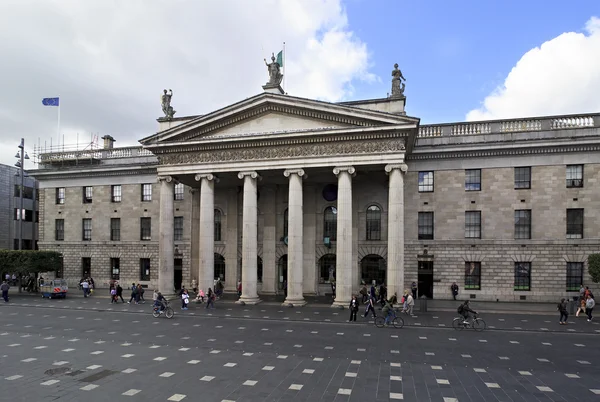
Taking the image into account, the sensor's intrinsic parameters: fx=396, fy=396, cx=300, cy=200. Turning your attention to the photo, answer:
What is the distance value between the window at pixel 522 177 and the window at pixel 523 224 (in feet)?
6.53

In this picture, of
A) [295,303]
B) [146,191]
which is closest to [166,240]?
[146,191]

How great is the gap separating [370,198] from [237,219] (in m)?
12.6

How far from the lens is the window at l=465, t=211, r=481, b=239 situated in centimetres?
3225

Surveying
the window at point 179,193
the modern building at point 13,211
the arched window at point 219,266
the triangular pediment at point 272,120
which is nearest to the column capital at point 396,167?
the triangular pediment at point 272,120

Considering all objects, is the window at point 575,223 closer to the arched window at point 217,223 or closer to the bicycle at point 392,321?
the bicycle at point 392,321

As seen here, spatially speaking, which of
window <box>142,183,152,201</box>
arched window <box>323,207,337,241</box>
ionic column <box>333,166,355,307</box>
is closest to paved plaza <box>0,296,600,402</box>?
ionic column <box>333,166,355,307</box>

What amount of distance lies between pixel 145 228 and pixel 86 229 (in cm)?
744

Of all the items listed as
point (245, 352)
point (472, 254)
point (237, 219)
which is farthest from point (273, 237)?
point (245, 352)

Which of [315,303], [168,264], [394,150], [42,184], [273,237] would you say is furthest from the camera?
[42,184]

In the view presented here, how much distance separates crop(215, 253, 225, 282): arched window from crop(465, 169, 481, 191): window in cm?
2305

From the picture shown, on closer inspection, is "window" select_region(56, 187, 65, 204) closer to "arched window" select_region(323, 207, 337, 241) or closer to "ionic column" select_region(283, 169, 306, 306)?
"ionic column" select_region(283, 169, 306, 306)

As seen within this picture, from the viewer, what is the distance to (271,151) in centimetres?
3059

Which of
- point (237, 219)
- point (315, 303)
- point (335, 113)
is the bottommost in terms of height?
point (315, 303)

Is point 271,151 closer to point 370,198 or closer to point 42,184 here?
point 370,198
